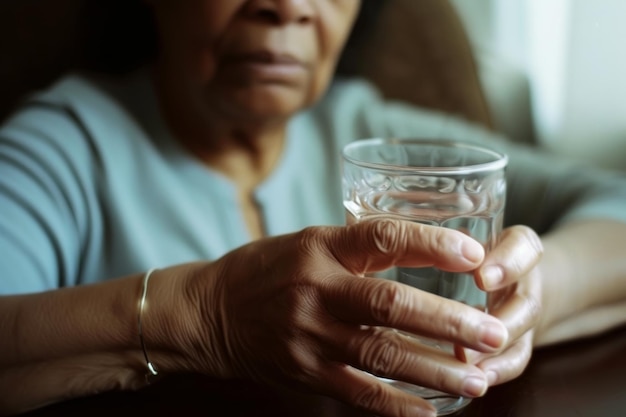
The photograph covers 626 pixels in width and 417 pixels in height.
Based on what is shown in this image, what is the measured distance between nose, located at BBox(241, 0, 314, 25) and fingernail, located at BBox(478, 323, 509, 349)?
476mm

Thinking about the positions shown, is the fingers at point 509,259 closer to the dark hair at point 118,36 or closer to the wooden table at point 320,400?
the wooden table at point 320,400

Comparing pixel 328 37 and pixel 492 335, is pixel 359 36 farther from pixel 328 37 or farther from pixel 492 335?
pixel 492 335

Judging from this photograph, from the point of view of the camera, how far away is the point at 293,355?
0.51 meters

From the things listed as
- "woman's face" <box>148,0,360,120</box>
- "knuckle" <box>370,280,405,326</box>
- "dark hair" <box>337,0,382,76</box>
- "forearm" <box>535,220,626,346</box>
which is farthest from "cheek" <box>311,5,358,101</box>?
"knuckle" <box>370,280,405,326</box>

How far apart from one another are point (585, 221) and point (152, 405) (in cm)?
57

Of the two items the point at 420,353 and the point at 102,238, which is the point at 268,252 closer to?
the point at 420,353

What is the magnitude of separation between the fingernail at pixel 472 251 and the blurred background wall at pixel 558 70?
27.2 inches

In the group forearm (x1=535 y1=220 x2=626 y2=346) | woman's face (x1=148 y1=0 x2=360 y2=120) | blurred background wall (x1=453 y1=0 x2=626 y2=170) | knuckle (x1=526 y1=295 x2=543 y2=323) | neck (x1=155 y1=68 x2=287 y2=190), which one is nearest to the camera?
knuckle (x1=526 y1=295 x2=543 y2=323)

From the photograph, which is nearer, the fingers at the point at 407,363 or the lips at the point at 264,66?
the fingers at the point at 407,363

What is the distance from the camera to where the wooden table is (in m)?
0.55

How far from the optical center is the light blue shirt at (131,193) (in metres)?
0.79

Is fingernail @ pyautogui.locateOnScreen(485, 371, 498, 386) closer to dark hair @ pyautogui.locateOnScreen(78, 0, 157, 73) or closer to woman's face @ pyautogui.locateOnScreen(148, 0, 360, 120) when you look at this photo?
woman's face @ pyautogui.locateOnScreen(148, 0, 360, 120)

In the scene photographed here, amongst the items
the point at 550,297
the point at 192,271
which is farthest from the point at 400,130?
the point at 192,271

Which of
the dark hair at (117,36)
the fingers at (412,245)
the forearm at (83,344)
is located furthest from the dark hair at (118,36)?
the fingers at (412,245)
